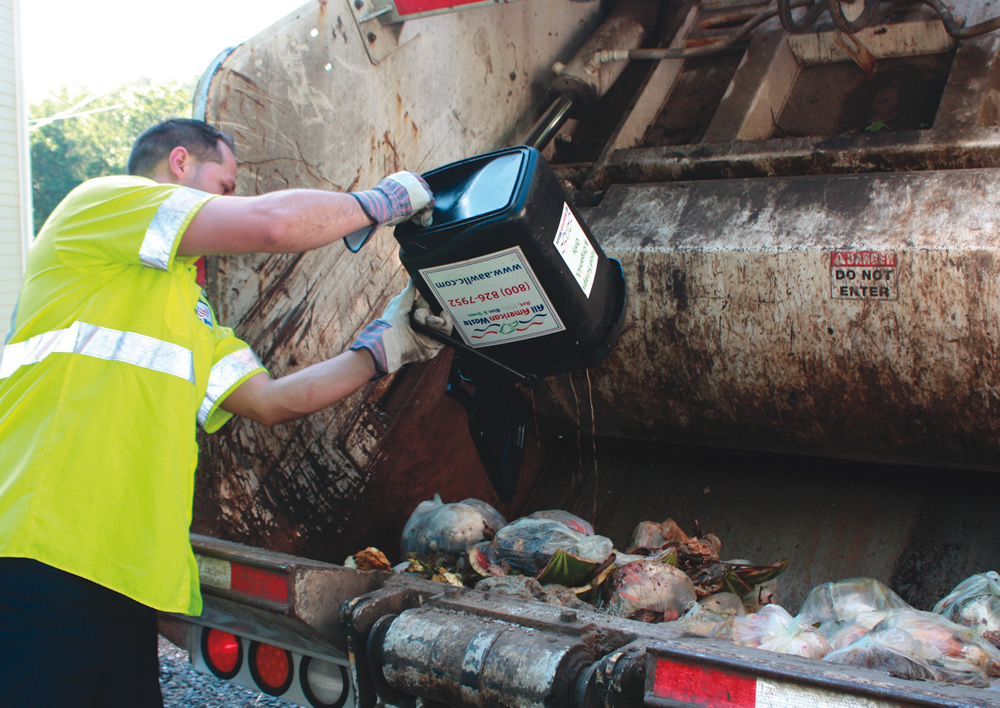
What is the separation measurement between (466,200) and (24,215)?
7.74 metres

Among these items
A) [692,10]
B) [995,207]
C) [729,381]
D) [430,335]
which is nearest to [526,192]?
[430,335]

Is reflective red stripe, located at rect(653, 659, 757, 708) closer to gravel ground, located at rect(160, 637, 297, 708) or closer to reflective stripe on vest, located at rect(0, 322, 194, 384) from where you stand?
reflective stripe on vest, located at rect(0, 322, 194, 384)

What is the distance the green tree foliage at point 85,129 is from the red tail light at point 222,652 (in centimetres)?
2221

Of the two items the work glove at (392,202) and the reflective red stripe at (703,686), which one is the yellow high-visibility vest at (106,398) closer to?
the work glove at (392,202)

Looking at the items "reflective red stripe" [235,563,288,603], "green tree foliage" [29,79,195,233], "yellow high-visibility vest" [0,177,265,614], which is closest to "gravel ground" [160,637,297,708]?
"reflective red stripe" [235,563,288,603]

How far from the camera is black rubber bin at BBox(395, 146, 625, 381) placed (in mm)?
1646

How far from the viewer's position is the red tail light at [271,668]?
171 centimetres

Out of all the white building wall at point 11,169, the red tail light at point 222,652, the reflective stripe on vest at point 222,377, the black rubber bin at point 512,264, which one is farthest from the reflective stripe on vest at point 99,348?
the white building wall at point 11,169

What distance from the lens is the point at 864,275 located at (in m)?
1.87

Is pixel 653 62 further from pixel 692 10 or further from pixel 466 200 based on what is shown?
pixel 466 200

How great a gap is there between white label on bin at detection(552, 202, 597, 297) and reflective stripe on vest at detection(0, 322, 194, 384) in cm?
71

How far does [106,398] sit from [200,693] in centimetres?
137

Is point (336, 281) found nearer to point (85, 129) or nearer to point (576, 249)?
point (576, 249)

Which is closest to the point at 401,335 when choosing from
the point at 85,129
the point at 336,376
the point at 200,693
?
the point at 336,376
